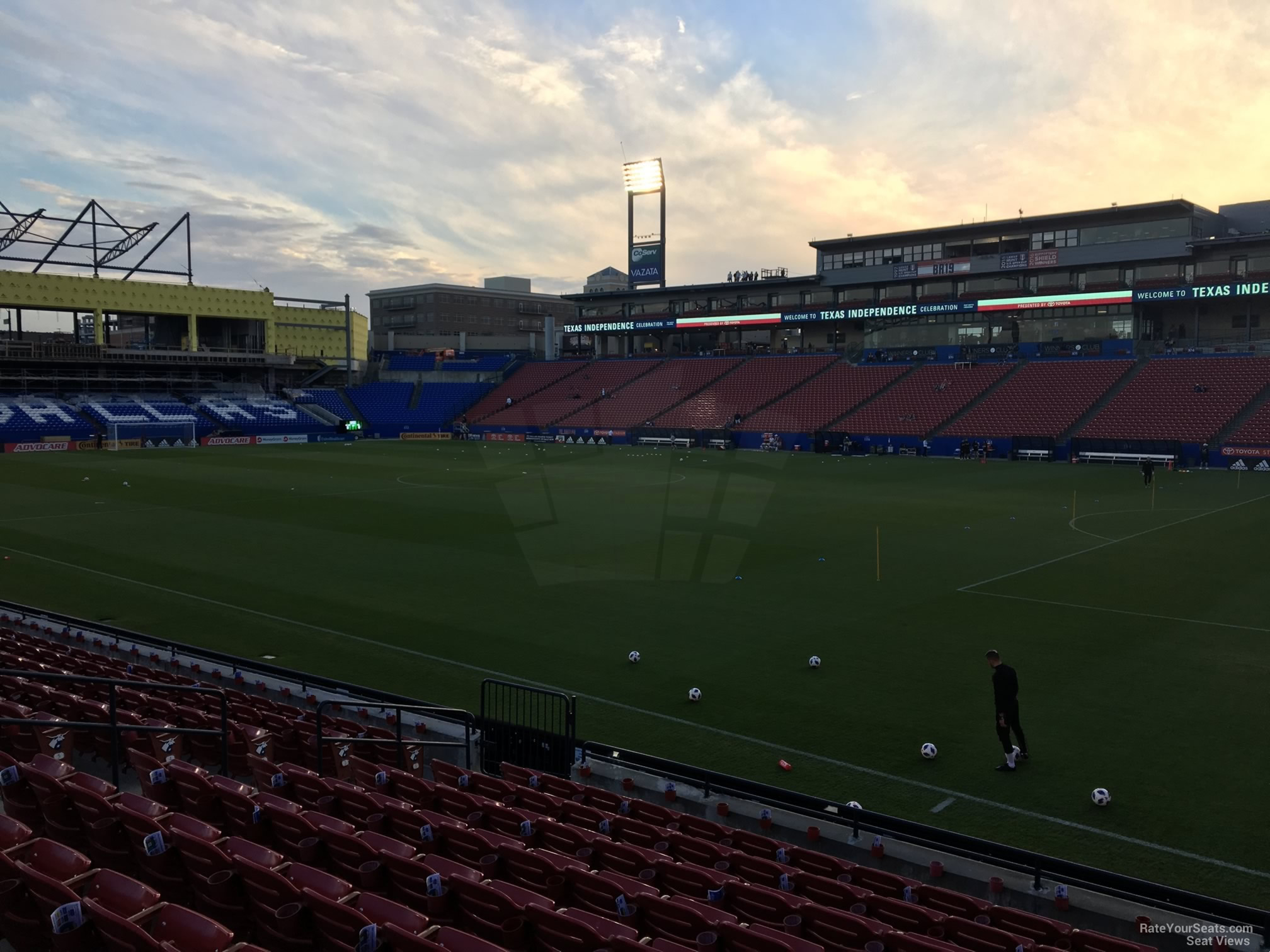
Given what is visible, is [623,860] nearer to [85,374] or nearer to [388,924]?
[388,924]

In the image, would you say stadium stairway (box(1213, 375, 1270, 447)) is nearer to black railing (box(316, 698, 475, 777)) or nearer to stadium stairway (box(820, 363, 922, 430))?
stadium stairway (box(820, 363, 922, 430))

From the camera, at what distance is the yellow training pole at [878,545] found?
22922 millimetres

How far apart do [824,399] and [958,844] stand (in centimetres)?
6574

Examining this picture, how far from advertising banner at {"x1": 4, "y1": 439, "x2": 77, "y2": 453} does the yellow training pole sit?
200ft

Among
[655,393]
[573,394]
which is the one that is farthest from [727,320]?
[573,394]

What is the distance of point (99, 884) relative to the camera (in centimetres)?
551

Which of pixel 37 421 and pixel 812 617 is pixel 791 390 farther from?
pixel 37 421

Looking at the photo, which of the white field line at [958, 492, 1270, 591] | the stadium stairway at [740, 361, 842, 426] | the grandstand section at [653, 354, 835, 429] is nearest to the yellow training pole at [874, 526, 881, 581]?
the white field line at [958, 492, 1270, 591]

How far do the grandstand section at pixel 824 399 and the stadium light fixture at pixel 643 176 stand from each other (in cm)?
2623

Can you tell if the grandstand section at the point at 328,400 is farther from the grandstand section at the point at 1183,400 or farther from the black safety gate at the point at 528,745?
the black safety gate at the point at 528,745

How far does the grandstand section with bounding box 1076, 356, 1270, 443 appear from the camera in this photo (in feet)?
178

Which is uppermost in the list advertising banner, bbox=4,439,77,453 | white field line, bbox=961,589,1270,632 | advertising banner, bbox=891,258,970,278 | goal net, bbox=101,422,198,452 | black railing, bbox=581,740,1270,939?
advertising banner, bbox=891,258,970,278

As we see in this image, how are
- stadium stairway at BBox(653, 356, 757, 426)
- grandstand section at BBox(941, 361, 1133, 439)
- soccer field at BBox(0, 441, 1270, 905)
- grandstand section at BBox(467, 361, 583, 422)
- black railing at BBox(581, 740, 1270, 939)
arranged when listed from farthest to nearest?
grandstand section at BBox(467, 361, 583, 422), stadium stairway at BBox(653, 356, 757, 426), grandstand section at BBox(941, 361, 1133, 439), soccer field at BBox(0, 441, 1270, 905), black railing at BBox(581, 740, 1270, 939)

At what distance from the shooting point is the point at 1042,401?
6244 centimetres
